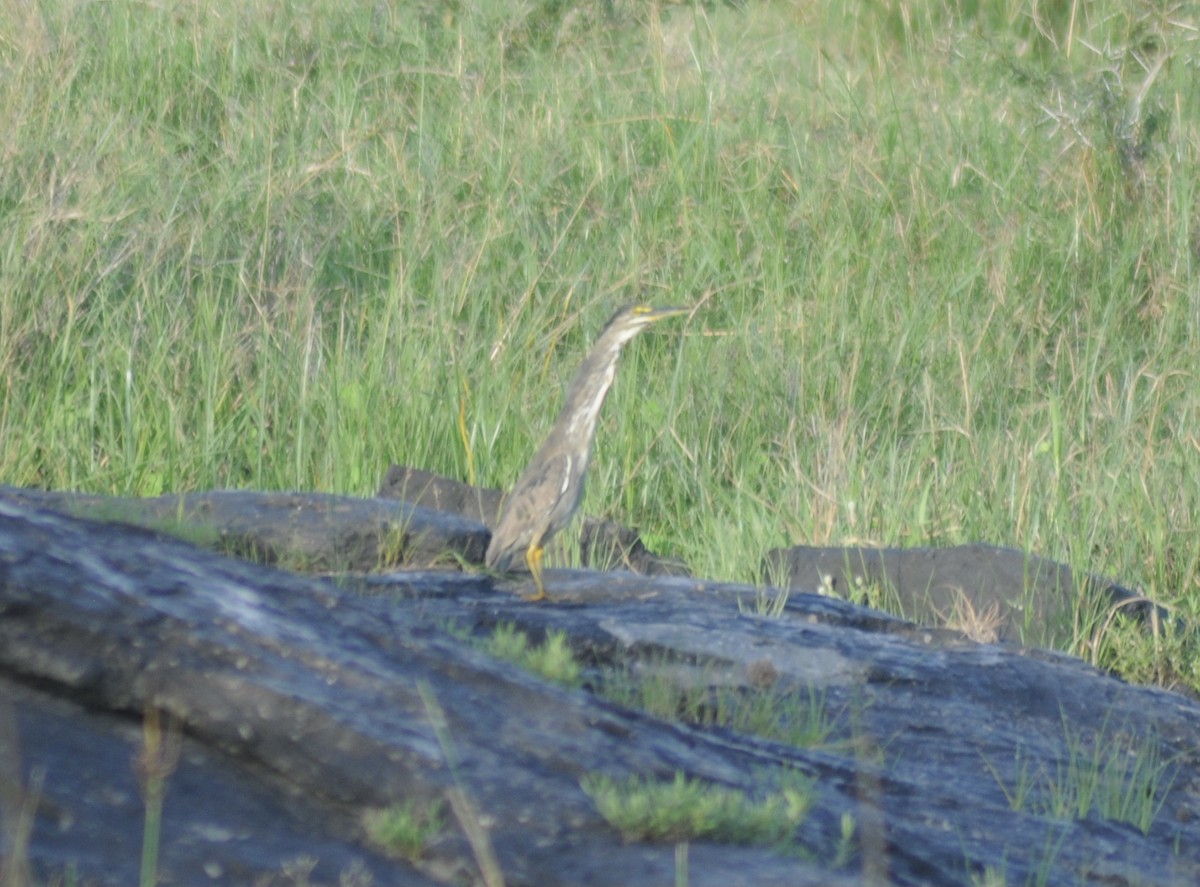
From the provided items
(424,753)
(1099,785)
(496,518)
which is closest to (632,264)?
(496,518)

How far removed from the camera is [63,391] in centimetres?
616

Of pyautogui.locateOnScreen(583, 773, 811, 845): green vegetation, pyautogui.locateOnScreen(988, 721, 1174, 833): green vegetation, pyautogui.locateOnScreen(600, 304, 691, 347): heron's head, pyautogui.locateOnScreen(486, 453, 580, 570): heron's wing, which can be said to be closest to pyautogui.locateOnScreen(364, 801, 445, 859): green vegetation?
pyautogui.locateOnScreen(583, 773, 811, 845): green vegetation

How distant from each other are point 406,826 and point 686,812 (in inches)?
17.0

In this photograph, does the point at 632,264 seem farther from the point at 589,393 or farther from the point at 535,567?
the point at 535,567

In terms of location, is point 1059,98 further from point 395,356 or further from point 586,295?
point 395,356

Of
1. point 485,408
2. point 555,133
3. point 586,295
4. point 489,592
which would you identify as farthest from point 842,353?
point 489,592

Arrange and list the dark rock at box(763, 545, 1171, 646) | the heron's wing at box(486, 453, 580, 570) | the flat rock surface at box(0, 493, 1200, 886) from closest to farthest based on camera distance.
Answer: the flat rock surface at box(0, 493, 1200, 886) → the heron's wing at box(486, 453, 580, 570) → the dark rock at box(763, 545, 1171, 646)

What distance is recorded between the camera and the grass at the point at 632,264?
235 inches

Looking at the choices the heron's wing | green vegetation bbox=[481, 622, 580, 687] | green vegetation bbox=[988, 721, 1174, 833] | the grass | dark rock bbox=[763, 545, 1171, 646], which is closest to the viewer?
green vegetation bbox=[481, 622, 580, 687]

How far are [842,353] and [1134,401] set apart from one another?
1.33m

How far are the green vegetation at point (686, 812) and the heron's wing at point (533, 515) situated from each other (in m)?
1.92

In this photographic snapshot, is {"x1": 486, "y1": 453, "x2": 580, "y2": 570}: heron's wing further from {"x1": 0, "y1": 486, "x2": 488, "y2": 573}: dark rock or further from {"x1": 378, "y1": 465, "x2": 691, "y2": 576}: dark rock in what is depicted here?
{"x1": 378, "y1": 465, "x2": 691, "y2": 576}: dark rock

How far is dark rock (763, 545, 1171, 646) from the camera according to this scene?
16.2 ft

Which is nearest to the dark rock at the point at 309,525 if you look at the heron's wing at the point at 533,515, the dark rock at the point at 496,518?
the heron's wing at the point at 533,515
